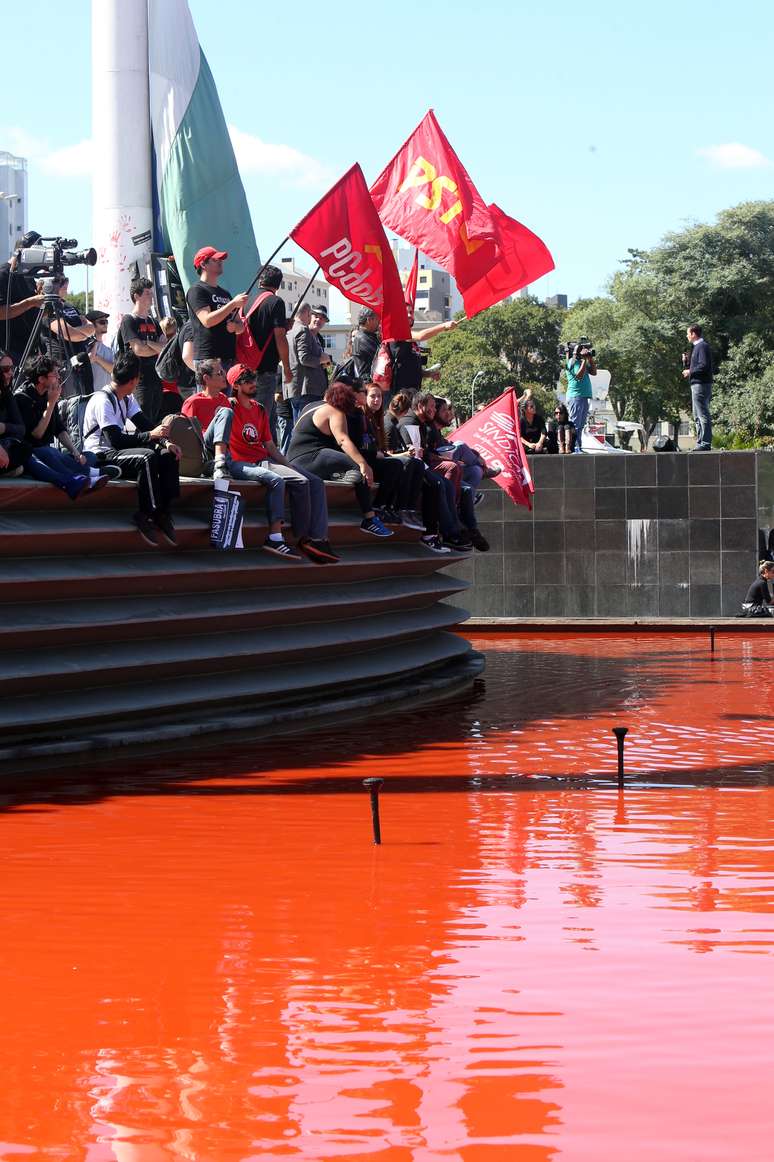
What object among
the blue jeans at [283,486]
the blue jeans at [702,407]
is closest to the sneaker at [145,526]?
the blue jeans at [283,486]

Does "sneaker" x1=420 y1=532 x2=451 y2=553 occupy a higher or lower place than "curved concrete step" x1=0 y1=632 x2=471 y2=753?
higher

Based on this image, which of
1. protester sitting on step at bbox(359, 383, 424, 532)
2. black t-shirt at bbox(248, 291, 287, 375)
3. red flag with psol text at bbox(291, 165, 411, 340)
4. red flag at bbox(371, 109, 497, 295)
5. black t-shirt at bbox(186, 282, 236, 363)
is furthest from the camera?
red flag at bbox(371, 109, 497, 295)

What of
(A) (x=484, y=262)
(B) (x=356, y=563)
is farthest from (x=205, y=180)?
(B) (x=356, y=563)

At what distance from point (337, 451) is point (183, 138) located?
6775 millimetres

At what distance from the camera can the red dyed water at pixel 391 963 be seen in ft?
14.4

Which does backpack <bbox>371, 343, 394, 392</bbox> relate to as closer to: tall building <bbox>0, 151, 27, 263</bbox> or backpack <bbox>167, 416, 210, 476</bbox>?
backpack <bbox>167, 416, 210, 476</bbox>

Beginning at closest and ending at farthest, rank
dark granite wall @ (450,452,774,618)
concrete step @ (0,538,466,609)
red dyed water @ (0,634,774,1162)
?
red dyed water @ (0,634,774,1162) → concrete step @ (0,538,466,609) → dark granite wall @ (450,452,774,618)

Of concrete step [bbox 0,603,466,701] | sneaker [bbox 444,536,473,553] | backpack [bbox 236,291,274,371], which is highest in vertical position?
backpack [bbox 236,291,274,371]

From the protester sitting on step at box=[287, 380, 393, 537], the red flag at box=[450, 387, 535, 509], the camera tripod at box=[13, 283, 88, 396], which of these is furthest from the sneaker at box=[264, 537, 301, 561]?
the red flag at box=[450, 387, 535, 509]

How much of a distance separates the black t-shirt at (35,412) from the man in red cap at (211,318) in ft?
9.36

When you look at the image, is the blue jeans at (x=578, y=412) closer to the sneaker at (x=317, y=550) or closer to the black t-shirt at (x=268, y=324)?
the black t-shirt at (x=268, y=324)

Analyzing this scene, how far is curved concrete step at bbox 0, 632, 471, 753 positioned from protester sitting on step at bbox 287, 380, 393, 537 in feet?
4.12

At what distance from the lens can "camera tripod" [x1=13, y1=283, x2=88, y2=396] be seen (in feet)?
45.3

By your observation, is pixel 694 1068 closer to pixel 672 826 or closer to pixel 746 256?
pixel 672 826
